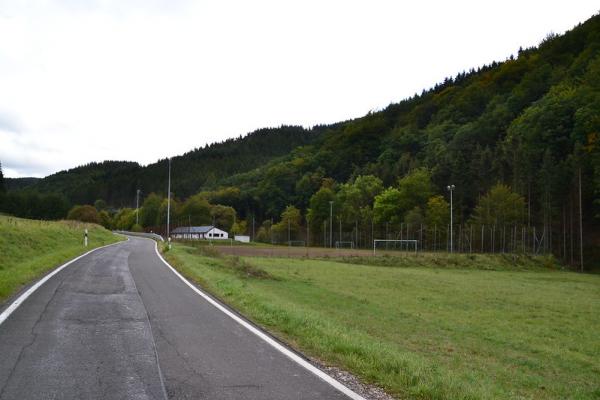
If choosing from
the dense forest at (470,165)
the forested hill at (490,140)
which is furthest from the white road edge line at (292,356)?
the forested hill at (490,140)

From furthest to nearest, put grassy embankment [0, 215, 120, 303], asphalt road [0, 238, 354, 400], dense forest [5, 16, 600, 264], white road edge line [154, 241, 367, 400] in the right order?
dense forest [5, 16, 600, 264]
grassy embankment [0, 215, 120, 303]
white road edge line [154, 241, 367, 400]
asphalt road [0, 238, 354, 400]

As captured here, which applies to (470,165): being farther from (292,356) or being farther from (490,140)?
(292,356)

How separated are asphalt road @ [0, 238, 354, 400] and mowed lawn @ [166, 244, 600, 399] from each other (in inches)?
42.1

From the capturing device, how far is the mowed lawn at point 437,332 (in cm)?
727

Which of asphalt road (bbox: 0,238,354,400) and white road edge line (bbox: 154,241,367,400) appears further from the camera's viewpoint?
white road edge line (bbox: 154,241,367,400)

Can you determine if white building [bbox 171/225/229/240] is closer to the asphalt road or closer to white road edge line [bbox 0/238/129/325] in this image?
white road edge line [bbox 0/238/129/325]

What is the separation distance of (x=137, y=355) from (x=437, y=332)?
10440mm

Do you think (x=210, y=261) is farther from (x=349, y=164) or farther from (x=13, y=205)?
(x=349, y=164)

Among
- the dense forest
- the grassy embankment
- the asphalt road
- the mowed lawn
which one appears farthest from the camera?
the dense forest

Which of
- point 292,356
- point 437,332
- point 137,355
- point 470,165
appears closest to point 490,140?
point 470,165

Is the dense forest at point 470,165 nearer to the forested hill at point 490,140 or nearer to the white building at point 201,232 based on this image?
the forested hill at point 490,140

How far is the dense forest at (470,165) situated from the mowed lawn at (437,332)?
4382 cm

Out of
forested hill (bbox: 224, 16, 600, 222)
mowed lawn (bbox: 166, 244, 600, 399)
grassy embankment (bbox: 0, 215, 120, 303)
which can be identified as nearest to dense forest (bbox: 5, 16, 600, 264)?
forested hill (bbox: 224, 16, 600, 222)

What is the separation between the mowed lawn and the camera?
23.9ft
